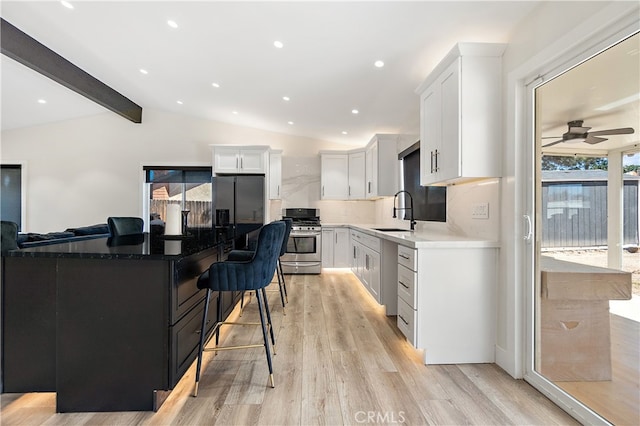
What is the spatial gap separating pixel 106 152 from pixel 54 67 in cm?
240

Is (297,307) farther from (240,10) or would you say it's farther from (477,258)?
(240,10)

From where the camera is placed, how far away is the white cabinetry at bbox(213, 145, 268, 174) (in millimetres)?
5312

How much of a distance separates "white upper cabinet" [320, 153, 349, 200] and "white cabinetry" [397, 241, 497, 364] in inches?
137

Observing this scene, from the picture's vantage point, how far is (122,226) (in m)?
2.74

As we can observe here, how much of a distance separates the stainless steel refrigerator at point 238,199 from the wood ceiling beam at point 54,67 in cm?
212

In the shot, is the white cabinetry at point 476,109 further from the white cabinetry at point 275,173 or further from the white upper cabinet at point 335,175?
the white cabinetry at point 275,173

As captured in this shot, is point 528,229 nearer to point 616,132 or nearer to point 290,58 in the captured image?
point 616,132

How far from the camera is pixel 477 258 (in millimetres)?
2168

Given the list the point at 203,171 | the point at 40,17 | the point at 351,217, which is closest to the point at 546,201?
the point at 351,217

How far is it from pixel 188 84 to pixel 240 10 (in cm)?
225

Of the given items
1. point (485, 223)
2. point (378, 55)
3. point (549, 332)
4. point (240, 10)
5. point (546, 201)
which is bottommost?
point (549, 332)

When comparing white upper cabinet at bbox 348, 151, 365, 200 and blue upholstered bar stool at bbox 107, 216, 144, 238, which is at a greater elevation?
white upper cabinet at bbox 348, 151, 365, 200

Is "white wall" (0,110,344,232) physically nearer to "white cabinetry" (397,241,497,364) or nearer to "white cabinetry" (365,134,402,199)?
"white cabinetry" (365,134,402,199)

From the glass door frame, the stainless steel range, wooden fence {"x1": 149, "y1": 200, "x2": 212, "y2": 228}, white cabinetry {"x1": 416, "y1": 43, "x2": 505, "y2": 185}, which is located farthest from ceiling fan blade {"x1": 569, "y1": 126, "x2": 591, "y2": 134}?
wooden fence {"x1": 149, "y1": 200, "x2": 212, "y2": 228}
